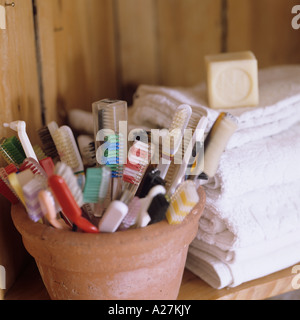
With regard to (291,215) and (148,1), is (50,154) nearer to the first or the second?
(291,215)

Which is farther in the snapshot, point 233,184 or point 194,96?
point 194,96

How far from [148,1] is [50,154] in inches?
15.7

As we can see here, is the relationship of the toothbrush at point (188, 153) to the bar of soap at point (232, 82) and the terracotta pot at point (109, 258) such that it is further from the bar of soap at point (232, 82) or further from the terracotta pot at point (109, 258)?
the bar of soap at point (232, 82)

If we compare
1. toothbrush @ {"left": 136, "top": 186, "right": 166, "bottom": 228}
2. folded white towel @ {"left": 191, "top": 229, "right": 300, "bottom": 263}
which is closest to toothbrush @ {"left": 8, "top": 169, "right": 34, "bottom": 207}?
toothbrush @ {"left": 136, "top": 186, "right": 166, "bottom": 228}

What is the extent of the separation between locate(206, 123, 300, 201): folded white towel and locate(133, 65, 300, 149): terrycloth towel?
15mm

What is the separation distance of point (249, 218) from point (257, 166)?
59 mm

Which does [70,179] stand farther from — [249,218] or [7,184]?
[249,218]

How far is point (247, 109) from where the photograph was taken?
0.58m

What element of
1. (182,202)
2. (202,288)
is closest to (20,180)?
(182,202)

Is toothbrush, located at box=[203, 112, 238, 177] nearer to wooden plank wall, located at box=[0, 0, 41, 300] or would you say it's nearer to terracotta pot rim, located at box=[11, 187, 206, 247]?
terracotta pot rim, located at box=[11, 187, 206, 247]

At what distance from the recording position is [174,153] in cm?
43

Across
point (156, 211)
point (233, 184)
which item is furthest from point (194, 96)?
point (156, 211)

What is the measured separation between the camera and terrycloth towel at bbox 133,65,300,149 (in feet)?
1.82

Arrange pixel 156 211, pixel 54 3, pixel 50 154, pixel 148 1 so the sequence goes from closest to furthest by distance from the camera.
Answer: pixel 156 211, pixel 50 154, pixel 54 3, pixel 148 1
